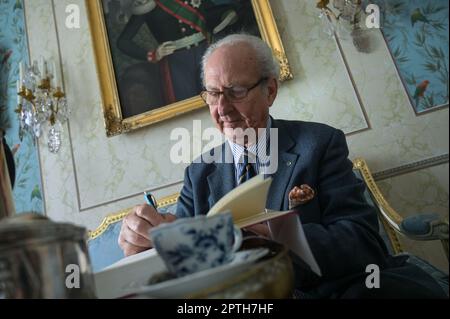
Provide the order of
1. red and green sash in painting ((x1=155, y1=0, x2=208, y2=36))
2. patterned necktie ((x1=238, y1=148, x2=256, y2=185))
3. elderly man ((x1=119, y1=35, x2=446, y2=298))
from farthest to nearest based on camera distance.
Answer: red and green sash in painting ((x1=155, y1=0, x2=208, y2=36)), patterned necktie ((x1=238, y1=148, x2=256, y2=185)), elderly man ((x1=119, y1=35, x2=446, y2=298))

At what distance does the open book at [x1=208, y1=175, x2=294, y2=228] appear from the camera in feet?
1.26

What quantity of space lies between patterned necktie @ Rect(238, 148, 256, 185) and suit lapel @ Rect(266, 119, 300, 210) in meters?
0.08

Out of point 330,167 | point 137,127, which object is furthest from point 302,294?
point 137,127

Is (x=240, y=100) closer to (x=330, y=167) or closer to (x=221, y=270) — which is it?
(x=330, y=167)

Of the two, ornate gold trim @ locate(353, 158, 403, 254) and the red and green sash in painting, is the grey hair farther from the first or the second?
the red and green sash in painting

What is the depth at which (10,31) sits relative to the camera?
2.00m

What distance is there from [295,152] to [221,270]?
602mm

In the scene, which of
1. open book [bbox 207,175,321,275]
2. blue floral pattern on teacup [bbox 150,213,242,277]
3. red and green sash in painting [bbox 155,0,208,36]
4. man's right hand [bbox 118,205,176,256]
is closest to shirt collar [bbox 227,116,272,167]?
man's right hand [bbox 118,205,176,256]

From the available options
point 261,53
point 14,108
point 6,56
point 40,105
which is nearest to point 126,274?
point 261,53

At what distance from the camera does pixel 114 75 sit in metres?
1.65

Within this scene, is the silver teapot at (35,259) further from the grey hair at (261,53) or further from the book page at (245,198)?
the grey hair at (261,53)

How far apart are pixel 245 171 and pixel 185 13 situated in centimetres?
107

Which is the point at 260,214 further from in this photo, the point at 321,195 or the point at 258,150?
the point at 258,150

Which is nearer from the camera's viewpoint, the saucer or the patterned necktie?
the saucer
